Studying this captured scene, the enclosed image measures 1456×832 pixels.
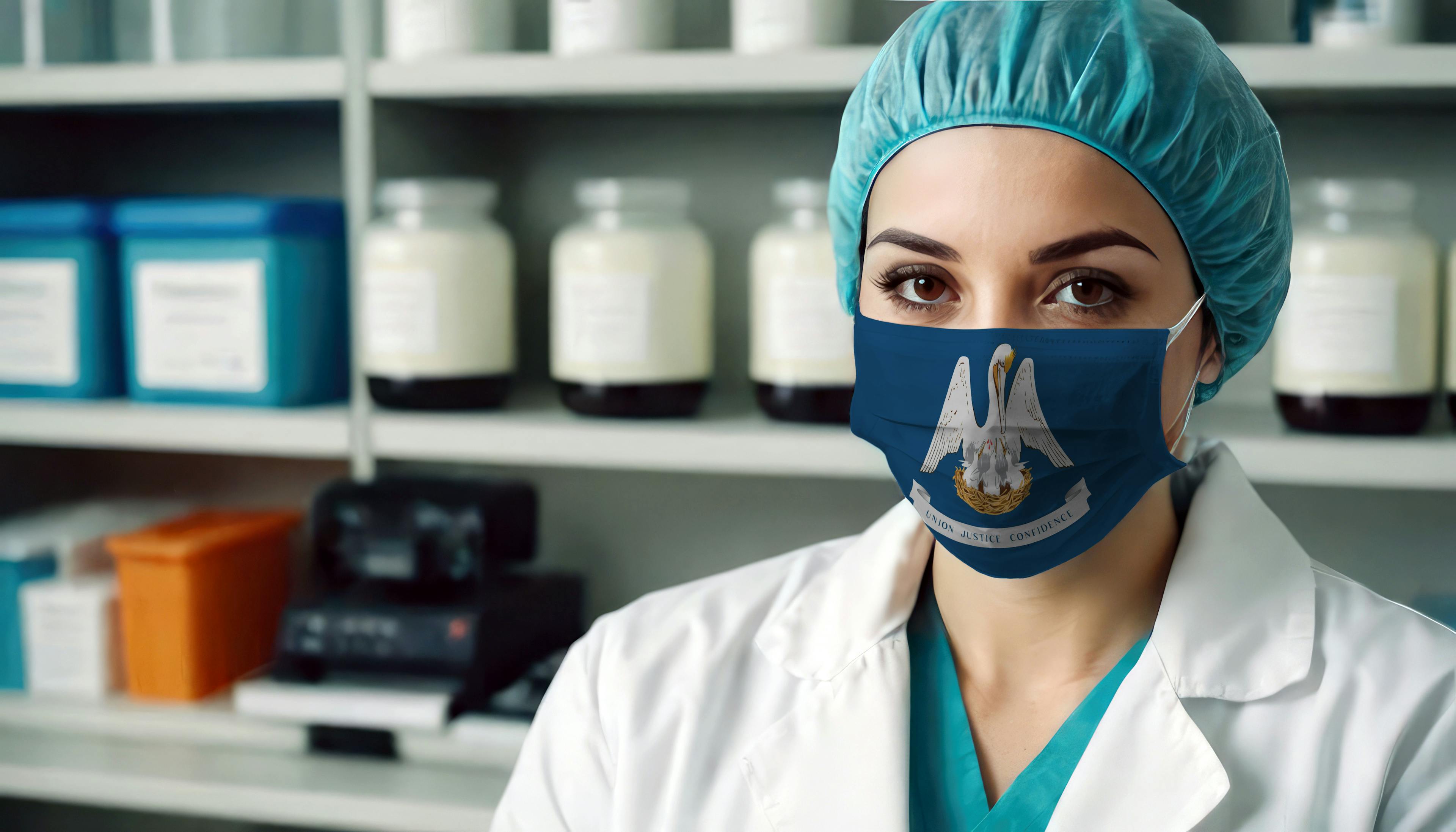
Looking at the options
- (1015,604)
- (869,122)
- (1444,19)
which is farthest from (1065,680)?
(1444,19)

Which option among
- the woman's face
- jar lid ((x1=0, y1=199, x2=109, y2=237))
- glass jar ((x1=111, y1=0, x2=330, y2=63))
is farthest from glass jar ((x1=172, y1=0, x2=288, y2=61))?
the woman's face

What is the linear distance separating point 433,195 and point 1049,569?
0.85 meters

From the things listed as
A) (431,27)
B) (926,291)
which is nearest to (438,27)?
(431,27)

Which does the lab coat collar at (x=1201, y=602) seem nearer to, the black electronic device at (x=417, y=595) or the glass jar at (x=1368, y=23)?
the glass jar at (x=1368, y=23)

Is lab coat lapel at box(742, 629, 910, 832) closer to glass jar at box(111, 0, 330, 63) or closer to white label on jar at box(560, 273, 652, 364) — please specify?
white label on jar at box(560, 273, 652, 364)

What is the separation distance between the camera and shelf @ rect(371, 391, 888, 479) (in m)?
1.27

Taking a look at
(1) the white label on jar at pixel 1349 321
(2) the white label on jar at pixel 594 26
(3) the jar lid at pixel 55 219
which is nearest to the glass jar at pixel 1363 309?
(1) the white label on jar at pixel 1349 321

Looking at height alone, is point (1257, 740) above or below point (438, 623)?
above

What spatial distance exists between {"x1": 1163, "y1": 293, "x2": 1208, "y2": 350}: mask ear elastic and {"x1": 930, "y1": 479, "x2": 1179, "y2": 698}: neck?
0.13 meters

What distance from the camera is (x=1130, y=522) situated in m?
0.90

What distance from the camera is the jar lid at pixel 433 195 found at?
4.45ft

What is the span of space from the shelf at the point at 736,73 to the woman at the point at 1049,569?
313mm

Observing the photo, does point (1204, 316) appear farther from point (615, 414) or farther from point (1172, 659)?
point (615, 414)

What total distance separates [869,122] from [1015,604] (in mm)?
381
